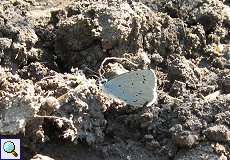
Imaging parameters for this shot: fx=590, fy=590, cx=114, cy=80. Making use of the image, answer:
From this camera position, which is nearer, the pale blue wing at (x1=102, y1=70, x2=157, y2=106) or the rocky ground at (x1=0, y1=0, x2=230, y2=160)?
the rocky ground at (x1=0, y1=0, x2=230, y2=160)

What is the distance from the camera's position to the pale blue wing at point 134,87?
2.85m

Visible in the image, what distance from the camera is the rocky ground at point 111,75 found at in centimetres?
269

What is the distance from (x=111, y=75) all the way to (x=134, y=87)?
0.21 meters

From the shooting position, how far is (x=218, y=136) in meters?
2.73

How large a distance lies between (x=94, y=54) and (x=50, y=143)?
2.11 feet

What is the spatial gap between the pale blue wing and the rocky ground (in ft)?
0.18

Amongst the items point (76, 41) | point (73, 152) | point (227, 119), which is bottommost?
point (73, 152)

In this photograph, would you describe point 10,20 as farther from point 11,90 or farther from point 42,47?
point 11,90

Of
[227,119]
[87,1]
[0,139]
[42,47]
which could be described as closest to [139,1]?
[87,1]

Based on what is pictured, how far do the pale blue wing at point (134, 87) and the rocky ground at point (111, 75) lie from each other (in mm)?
56

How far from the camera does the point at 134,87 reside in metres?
2.87

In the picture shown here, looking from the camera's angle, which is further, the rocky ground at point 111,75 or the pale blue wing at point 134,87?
the pale blue wing at point 134,87

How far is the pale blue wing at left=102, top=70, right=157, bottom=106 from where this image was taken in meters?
2.85

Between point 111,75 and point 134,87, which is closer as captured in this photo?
point 134,87
